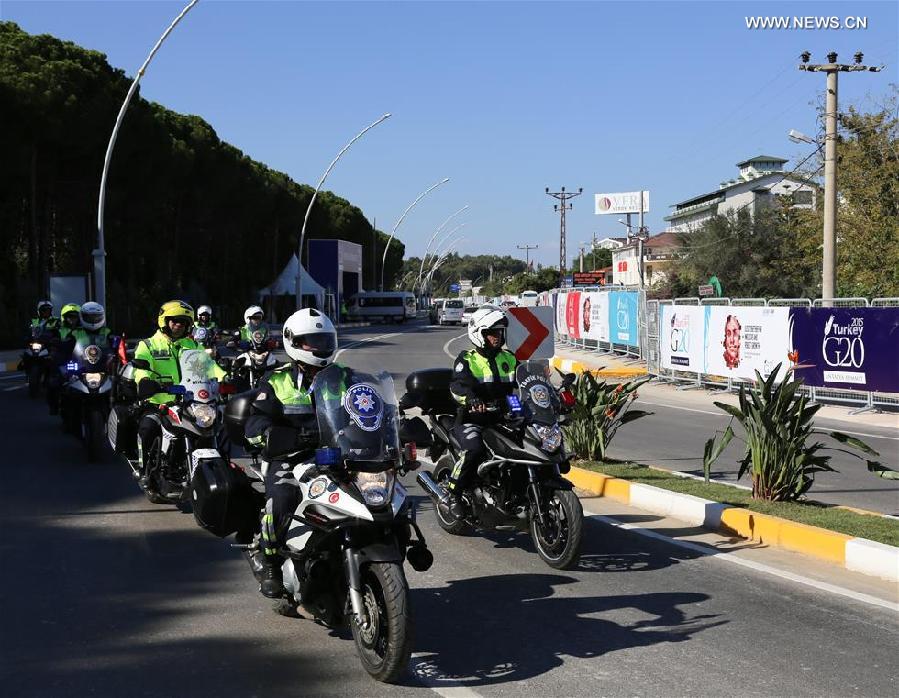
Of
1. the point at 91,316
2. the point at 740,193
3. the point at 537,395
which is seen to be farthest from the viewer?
the point at 740,193

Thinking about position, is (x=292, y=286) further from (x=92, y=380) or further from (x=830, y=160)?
(x=92, y=380)

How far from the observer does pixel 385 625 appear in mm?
4781

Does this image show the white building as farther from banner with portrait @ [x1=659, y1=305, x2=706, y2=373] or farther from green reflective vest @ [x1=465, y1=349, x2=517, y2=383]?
green reflective vest @ [x1=465, y1=349, x2=517, y2=383]

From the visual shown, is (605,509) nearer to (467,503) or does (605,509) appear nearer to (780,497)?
(780,497)

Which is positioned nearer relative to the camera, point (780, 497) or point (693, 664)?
point (693, 664)

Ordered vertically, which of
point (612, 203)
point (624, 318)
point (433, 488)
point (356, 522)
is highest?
point (612, 203)

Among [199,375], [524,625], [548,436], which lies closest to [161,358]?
[199,375]

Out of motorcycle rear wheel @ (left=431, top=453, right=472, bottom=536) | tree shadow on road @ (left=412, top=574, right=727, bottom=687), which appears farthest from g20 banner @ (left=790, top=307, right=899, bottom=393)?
tree shadow on road @ (left=412, top=574, right=727, bottom=687)

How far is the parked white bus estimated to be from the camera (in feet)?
273

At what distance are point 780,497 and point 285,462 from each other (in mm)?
4871

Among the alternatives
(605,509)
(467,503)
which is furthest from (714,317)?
(467,503)

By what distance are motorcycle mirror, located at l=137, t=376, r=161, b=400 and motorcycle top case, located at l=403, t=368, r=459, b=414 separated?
226cm

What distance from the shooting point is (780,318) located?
62.3ft

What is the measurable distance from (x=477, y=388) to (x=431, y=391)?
590 millimetres
